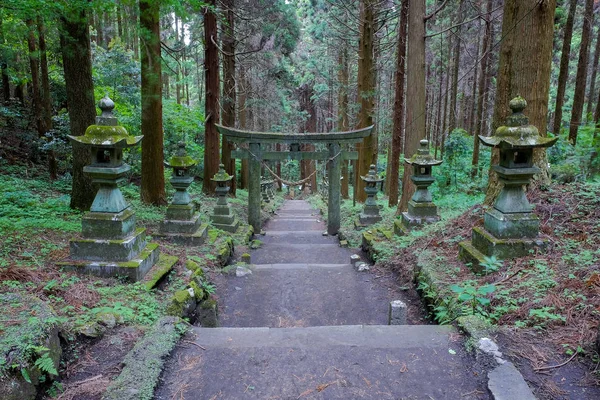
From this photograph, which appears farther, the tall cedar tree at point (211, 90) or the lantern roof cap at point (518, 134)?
the tall cedar tree at point (211, 90)

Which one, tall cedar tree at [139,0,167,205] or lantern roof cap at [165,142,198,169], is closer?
lantern roof cap at [165,142,198,169]

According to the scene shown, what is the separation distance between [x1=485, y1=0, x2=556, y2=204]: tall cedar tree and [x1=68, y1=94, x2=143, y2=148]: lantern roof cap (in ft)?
15.8

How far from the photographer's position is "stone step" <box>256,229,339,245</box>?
10.2 m

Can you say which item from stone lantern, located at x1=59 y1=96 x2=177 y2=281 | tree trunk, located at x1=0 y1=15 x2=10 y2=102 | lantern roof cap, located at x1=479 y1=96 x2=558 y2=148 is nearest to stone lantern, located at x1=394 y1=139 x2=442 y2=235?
lantern roof cap, located at x1=479 y1=96 x2=558 y2=148

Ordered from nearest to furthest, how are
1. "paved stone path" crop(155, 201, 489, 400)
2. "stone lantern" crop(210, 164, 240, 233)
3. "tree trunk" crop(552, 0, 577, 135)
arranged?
"paved stone path" crop(155, 201, 489, 400) → "stone lantern" crop(210, 164, 240, 233) → "tree trunk" crop(552, 0, 577, 135)

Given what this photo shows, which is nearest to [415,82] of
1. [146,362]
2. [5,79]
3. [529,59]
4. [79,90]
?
[529,59]

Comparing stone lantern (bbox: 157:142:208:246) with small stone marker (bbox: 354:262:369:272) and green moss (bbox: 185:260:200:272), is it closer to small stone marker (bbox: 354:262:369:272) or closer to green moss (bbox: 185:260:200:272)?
green moss (bbox: 185:260:200:272)

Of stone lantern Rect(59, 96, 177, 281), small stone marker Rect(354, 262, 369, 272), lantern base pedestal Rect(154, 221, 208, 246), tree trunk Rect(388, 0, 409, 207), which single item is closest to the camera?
stone lantern Rect(59, 96, 177, 281)

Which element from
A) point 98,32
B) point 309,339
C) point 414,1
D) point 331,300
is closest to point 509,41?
point 414,1

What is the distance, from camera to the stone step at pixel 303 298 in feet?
14.9

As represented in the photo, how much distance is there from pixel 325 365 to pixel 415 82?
730 centimetres

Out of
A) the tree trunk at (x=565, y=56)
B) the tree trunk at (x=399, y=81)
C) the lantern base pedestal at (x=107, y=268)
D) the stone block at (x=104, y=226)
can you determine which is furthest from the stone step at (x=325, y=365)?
the tree trunk at (x=565, y=56)

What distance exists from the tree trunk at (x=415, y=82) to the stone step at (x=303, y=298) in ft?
12.1

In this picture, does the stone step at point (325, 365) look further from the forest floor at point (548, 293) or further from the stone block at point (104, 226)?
the stone block at point (104, 226)
